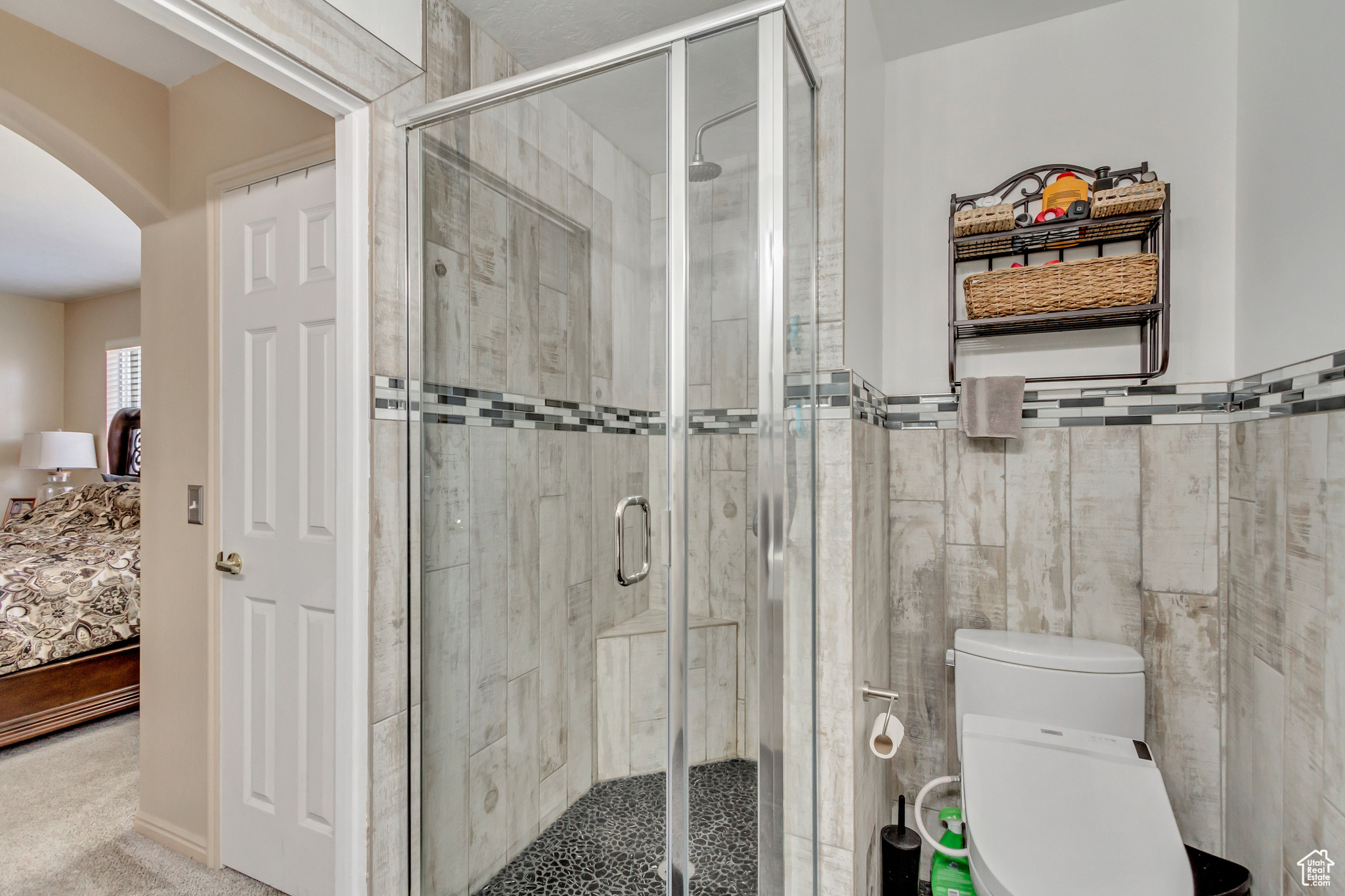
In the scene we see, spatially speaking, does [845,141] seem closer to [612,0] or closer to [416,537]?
[612,0]

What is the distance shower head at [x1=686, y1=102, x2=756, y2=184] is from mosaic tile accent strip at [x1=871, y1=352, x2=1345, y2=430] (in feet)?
3.29

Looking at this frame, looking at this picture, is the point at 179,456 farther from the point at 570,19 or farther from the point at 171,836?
the point at 570,19

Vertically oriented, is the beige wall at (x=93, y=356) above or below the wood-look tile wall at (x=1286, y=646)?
above

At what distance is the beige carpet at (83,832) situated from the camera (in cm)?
191

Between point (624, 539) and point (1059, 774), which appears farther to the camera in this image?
point (1059, 774)

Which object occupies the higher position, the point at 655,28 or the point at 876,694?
the point at 655,28

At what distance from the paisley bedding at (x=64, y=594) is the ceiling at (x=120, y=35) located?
97.7 inches

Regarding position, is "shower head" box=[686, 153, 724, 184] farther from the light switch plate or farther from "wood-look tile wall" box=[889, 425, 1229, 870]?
the light switch plate

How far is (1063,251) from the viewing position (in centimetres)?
192

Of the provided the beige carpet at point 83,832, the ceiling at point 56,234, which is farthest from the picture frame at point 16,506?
the beige carpet at point 83,832

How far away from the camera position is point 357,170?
4.87 ft

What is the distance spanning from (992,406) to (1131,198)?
0.63m

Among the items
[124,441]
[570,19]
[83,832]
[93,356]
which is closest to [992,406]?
[570,19]

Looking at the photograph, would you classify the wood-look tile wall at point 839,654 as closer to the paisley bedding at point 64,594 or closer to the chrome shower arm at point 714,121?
the chrome shower arm at point 714,121
